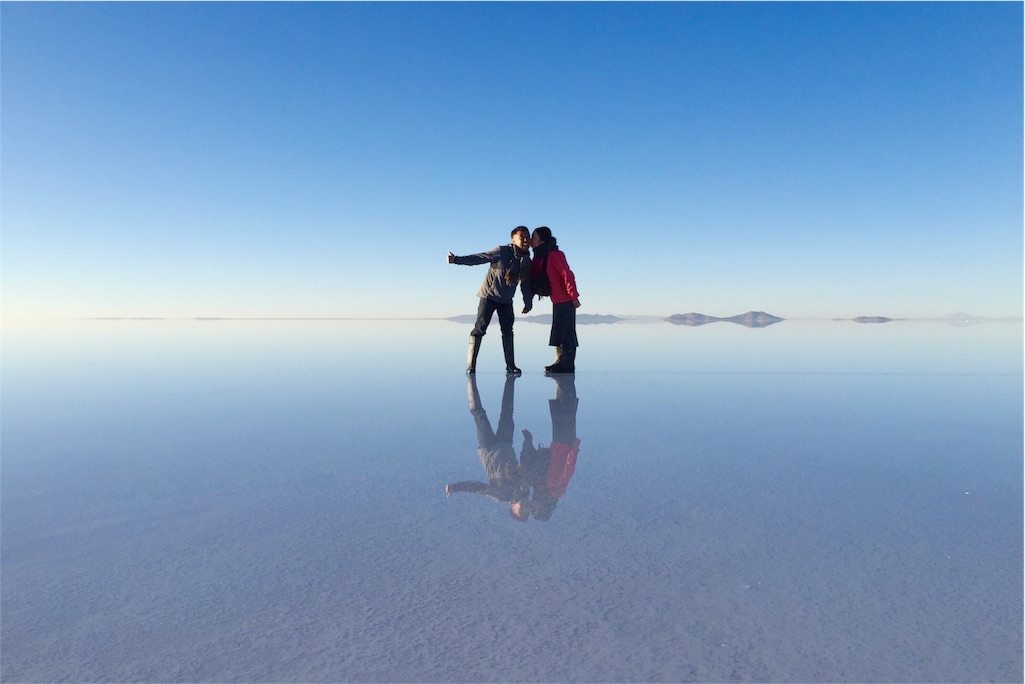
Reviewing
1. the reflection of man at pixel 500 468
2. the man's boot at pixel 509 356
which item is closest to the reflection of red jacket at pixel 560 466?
the reflection of man at pixel 500 468

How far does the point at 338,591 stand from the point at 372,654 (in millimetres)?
384

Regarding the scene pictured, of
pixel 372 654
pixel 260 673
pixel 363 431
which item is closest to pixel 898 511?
pixel 372 654

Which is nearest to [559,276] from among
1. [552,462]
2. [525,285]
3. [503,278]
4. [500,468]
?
[525,285]

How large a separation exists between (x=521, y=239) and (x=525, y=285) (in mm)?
765

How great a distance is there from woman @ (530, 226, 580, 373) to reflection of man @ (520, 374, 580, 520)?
2.83 m

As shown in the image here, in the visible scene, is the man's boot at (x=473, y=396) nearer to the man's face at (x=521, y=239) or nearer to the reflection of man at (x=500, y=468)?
the reflection of man at (x=500, y=468)

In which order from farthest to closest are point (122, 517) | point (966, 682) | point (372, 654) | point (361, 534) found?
point (122, 517) < point (361, 534) < point (372, 654) < point (966, 682)

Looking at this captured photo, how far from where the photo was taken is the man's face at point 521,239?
25.2ft

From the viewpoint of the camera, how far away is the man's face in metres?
7.69

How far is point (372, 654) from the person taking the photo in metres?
1.55

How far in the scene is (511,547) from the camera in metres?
2.20

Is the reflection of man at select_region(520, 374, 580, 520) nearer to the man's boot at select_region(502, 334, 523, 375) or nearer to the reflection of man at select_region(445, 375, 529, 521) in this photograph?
the reflection of man at select_region(445, 375, 529, 521)

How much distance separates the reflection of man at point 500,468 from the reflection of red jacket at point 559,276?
2986mm

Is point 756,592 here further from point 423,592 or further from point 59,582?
point 59,582
